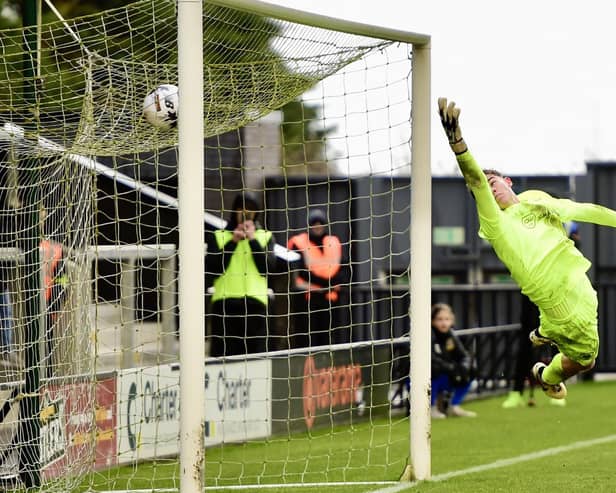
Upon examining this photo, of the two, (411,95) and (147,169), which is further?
(147,169)

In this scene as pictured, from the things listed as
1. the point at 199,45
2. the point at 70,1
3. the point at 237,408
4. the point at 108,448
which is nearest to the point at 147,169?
the point at 237,408

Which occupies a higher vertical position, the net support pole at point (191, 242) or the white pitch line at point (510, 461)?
the net support pole at point (191, 242)

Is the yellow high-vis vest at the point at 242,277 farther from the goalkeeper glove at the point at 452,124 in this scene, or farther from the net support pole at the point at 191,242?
the net support pole at the point at 191,242

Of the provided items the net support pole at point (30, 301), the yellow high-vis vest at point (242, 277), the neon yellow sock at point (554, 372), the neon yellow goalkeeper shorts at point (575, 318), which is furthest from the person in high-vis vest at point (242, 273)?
the neon yellow goalkeeper shorts at point (575, 318)

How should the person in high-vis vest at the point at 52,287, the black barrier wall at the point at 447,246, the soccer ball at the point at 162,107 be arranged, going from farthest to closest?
1. the black barrier wall at the point at 447,246
2. the person in high-vis vest at the point at 52,287
3. the soccer ball at the point at 162,107

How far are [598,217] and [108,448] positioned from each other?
4183 millimetres

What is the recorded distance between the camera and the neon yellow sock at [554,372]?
904cm

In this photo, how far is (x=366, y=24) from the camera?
8320mm

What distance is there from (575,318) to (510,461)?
74.7 inches

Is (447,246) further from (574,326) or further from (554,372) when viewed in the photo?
(574,326)

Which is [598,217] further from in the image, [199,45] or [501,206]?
[199,45]

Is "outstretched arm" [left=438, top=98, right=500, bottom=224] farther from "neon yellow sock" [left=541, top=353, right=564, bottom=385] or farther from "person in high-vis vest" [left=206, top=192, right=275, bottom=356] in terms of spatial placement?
"person in high-vis vest" [left=206, top=192, right=275, bottom=356]

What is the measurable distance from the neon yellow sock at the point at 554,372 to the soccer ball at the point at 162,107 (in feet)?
10.5

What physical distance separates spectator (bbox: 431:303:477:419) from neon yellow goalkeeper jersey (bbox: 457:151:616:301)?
511cm
